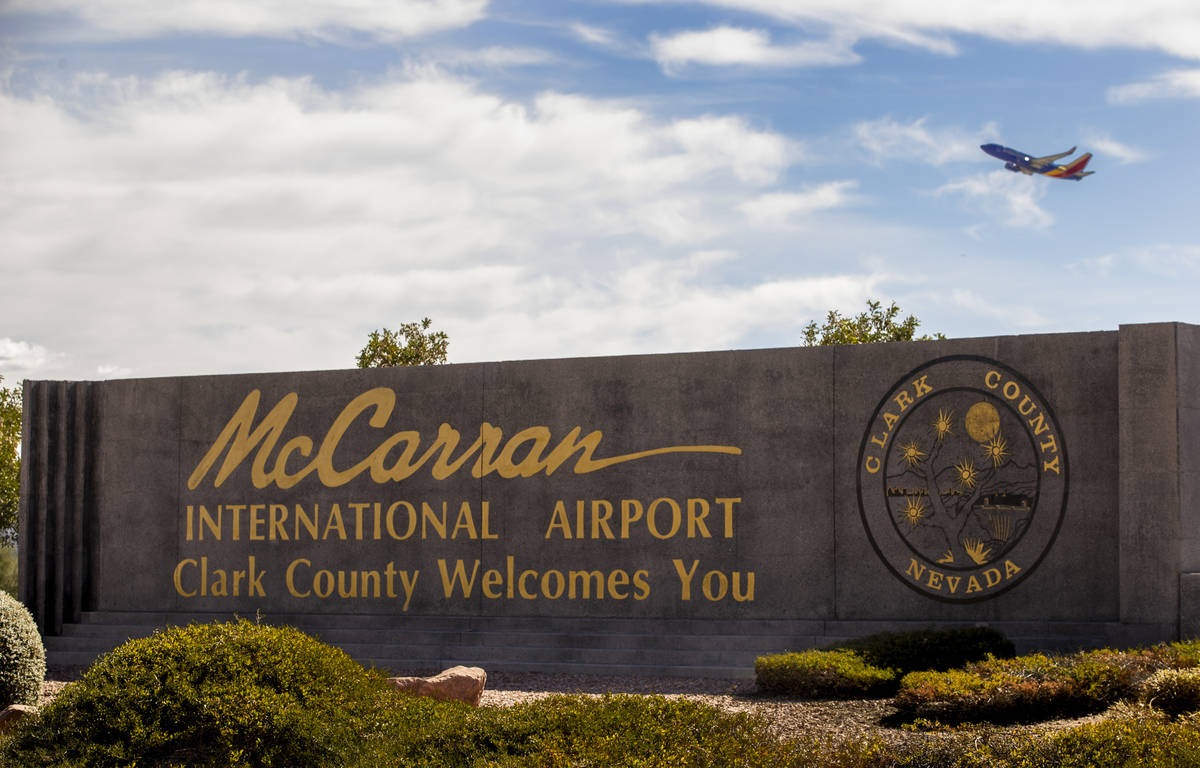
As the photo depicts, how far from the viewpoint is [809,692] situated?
12.4 metres

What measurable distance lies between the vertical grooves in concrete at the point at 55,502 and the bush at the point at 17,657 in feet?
16.7

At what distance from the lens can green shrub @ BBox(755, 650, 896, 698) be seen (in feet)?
39.9

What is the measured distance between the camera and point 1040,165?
4681cm

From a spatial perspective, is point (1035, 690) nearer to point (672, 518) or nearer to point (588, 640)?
point (672, 518)

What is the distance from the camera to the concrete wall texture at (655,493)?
14.4 metres

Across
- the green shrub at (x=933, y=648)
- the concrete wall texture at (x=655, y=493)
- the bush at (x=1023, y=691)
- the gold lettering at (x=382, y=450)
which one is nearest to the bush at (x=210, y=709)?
the bush at (x=1023, y=691)

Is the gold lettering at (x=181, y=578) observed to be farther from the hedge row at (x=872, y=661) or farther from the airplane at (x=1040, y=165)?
the airplane at (x=1040, y=165)

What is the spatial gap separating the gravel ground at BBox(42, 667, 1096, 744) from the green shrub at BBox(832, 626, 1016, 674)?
31.6 inches

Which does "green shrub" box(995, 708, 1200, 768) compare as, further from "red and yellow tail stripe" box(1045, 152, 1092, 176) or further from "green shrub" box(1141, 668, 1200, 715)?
"red and yellow tail stripe" box(1045, 152, 1092, 176)

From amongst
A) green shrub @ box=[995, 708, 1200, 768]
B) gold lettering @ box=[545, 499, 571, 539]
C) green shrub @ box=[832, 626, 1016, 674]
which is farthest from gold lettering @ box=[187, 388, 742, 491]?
green shrub @ box=[995, 708, 1200, 768]

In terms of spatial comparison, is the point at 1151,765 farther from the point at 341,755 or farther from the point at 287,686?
the point at 287,686

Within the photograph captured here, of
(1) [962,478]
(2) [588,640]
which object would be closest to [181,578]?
(2) [588,640]

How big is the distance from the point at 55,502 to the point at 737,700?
11784 millimetres

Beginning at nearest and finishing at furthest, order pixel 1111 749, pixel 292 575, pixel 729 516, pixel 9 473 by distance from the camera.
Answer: pixel 1111 749
pixel 729 516
pixel 292 575
pixel 9 473
